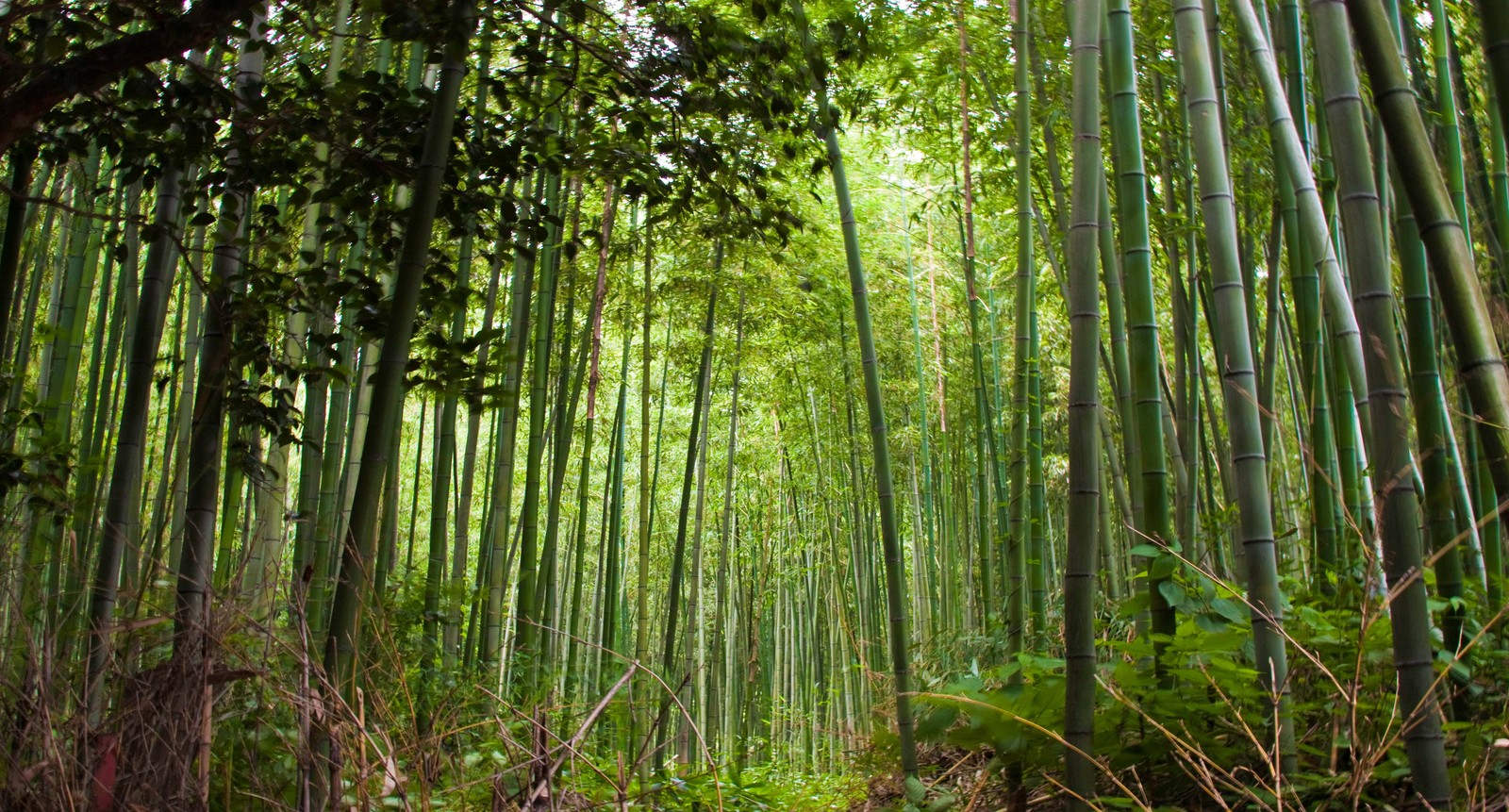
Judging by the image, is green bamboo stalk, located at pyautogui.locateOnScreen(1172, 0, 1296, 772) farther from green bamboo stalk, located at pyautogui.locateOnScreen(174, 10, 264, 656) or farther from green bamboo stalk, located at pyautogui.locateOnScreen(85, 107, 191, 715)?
green bamboo stalk, located at pyautogui.locateOnScreen(85, 107, 191, 715)

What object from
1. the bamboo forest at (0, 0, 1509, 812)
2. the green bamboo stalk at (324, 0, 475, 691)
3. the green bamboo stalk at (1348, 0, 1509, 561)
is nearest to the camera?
the green bamboo stalk at (1348, 0, 1509, 561)

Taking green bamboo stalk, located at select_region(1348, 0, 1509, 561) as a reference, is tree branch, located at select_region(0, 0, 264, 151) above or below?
above

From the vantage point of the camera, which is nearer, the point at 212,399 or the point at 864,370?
the point at 212,399

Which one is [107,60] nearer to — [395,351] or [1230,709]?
[395,351]

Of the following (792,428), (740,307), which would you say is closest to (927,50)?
(740,307)

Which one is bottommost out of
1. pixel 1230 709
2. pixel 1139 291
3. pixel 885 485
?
pixel 1230 709

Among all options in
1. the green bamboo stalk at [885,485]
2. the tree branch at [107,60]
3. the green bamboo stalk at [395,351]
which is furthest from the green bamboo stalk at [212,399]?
the green bamboo stalk at [885,485]

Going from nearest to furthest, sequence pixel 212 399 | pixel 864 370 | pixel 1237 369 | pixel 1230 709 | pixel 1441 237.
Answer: pixel 1441 237
pixel 1230 709
pixel 1237 369
pixel 212 399
pixel 864 370

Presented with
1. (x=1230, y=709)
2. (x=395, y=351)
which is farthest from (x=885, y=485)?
(x=395, y=351)

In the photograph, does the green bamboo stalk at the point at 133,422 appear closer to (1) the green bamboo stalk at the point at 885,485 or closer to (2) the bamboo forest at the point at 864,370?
(2) the bamboo forest at the point at 864,370

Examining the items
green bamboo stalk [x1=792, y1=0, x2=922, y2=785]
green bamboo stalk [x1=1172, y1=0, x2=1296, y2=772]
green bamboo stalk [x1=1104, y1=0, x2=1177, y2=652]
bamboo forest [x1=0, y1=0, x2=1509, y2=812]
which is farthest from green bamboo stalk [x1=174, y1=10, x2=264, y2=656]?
green bamboo stalk [x1=1172, y1=0, x2=1296, y2=772]

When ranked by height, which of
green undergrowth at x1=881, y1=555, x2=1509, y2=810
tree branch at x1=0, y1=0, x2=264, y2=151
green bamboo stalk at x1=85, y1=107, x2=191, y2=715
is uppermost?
tree branch at x1=0, y1=0, x2=264, y2=151

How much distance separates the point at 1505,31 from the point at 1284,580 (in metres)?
1.43

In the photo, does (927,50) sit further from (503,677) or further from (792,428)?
(792,428)
